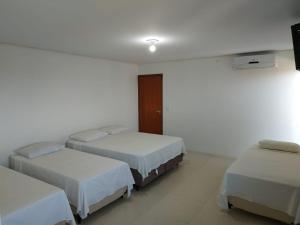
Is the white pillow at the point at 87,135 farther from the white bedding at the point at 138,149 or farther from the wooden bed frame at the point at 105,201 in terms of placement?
the wooden bed frame at the point at 105,201

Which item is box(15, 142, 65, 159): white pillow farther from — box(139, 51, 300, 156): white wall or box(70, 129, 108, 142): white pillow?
box(139, 51, 300, 156): white wall

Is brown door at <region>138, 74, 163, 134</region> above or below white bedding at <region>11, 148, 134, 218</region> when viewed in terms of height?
above

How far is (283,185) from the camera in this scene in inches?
92.6

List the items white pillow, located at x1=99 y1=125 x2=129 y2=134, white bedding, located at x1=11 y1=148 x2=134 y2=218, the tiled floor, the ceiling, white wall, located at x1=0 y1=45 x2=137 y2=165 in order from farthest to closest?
1. white pillow, located at x1=99 y1=125 x2=129 y2=134
2. white wall, located at x1=0 y1=45 x2=137 y2=165
3. the tiled floor
4. white bedding, located at x1=11 y1=148 x2=134 y2=218
5. the ceiling

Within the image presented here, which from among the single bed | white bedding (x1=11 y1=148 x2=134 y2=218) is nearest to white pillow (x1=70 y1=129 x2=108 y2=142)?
the single bed

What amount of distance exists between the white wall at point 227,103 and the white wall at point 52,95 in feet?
4.51

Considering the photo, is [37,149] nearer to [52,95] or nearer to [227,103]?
[52,95]

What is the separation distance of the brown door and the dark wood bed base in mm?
1866

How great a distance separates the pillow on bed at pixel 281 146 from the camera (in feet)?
11.3

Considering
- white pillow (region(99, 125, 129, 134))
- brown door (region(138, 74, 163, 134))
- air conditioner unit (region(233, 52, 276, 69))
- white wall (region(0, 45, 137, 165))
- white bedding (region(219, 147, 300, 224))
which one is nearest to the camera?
white bedding (region(219, 147, 300, 224))

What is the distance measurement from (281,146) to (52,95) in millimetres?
4145

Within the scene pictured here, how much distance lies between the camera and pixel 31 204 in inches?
76.9

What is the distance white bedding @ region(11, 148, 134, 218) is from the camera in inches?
96.6

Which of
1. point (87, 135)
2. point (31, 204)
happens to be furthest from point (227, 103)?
point (31, 204)
